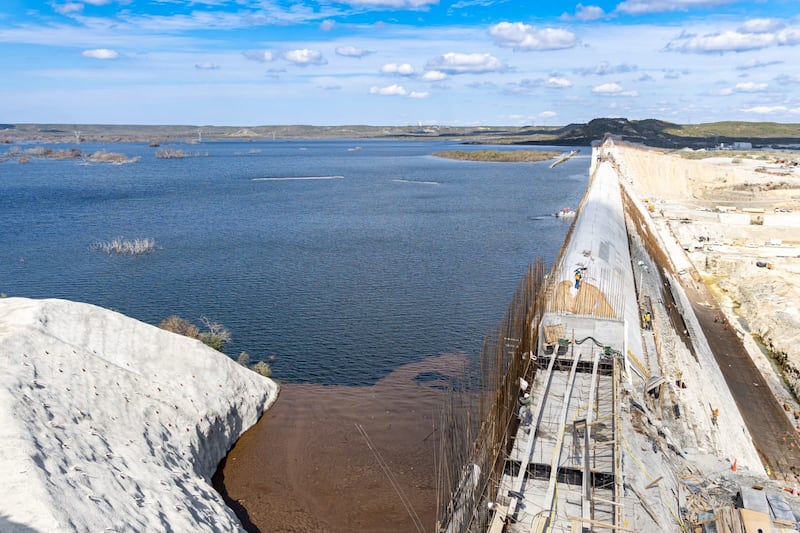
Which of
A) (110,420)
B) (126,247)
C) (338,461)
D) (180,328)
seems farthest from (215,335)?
(126,247)

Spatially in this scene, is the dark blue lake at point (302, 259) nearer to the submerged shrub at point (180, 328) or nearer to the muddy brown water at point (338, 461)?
the submerged shrub at point (180, 328)

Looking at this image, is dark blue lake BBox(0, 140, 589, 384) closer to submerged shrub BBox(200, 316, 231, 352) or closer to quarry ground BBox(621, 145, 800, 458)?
submerged shrub BBox(200, 316, 231, 352)

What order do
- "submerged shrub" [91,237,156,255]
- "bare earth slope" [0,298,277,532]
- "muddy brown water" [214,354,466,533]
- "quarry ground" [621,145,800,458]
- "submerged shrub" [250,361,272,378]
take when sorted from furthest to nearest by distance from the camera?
"submerged shrub" [91,237,156,255] < "quarry ground" [621,145,800,458] < "submerged shrub" [250,361,272,378] < "muddy brown water" [214,354,466,533] < "bare earth slope" [0,298,277,532]

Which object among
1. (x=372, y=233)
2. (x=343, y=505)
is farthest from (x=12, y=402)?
(x=372, y=233)

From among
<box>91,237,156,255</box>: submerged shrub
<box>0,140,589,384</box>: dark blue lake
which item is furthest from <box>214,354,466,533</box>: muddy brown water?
<box>91,237,156,255</box>: submerged shrub

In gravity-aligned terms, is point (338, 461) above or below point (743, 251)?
below

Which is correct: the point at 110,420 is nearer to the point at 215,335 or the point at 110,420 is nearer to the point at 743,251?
the point at 215,335

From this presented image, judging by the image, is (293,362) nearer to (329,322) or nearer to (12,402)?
(329,322)
